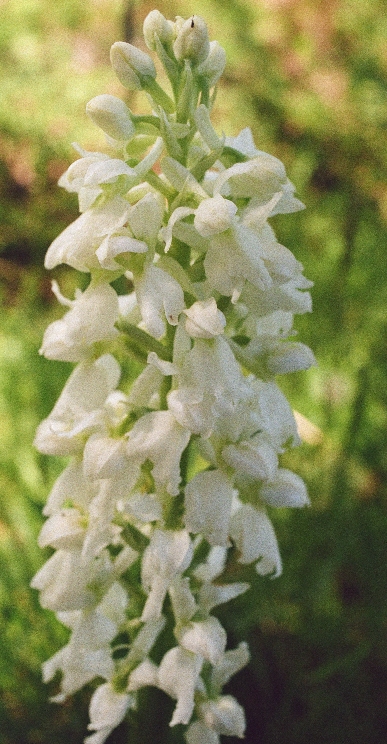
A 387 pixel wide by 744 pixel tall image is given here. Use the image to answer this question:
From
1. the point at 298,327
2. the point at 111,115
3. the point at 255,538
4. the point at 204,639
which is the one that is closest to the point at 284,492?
the point at 255,538

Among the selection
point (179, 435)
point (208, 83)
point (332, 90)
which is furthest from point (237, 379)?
point (332, 90)

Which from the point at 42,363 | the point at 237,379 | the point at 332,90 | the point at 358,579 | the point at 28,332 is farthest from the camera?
the point at 332,90

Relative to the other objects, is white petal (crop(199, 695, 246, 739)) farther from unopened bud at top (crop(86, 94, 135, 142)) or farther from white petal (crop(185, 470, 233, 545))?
unopened bud at top (crop(86, 94, 135, 142))

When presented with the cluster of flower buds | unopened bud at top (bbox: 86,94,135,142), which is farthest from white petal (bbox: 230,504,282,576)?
unopened bud at top (bbox: 86,94,135,142)

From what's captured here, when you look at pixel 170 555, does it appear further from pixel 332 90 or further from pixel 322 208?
pixel 332 90

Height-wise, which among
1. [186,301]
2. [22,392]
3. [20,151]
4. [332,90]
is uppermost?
[186,301]

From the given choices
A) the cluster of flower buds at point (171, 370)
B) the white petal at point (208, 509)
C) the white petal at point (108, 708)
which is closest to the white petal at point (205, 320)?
the cluster of flower buds at point (171, 370)

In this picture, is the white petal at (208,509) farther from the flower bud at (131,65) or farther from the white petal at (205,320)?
the flower bud at (131,65)

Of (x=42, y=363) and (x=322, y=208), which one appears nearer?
(x=42, y=363)
